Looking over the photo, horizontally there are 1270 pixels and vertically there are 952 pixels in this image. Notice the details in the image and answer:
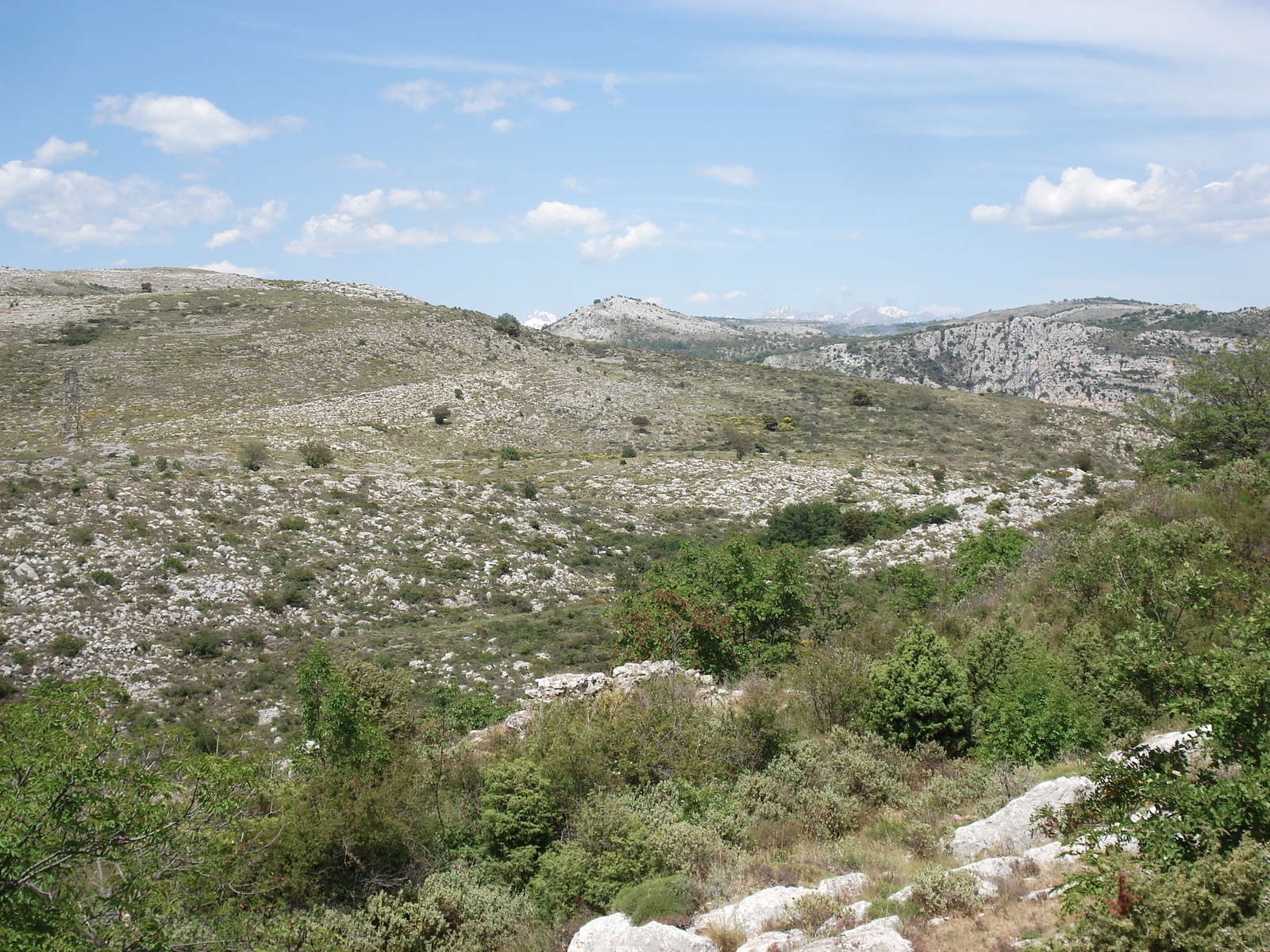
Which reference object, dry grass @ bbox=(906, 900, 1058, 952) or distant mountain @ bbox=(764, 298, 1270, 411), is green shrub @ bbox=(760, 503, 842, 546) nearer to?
dry grass @ bbox=(906, 900, 1058, 952)

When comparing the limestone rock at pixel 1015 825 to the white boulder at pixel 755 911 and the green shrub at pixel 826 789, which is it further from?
the white boulder at pixel 755 911

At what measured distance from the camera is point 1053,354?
124 m

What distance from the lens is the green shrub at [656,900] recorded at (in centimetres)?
821

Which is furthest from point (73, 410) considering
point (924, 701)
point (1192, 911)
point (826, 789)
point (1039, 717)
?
point (1192, 911)

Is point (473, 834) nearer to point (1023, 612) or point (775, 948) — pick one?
point (775, 948)

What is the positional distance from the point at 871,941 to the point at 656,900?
291 cm

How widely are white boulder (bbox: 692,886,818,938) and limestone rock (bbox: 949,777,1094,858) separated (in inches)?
84.2

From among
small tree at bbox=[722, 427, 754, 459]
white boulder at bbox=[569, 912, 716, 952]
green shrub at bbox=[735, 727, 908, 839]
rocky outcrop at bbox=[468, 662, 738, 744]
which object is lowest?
rocky outcrop at bbox=[468, 662, 738, 744]

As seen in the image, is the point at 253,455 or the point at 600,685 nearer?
the point at 600,685

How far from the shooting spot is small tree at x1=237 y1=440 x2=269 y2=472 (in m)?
34.6

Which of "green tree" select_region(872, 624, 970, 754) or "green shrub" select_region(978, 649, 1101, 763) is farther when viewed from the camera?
"green tree" select_region(872, 624, 970, 754)

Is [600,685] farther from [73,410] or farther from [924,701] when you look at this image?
[73,410]

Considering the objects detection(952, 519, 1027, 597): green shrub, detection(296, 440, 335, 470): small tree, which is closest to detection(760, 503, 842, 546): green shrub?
detection(952, 519, 1027, 597): green shrub

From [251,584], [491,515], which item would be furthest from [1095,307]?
[251,584]
